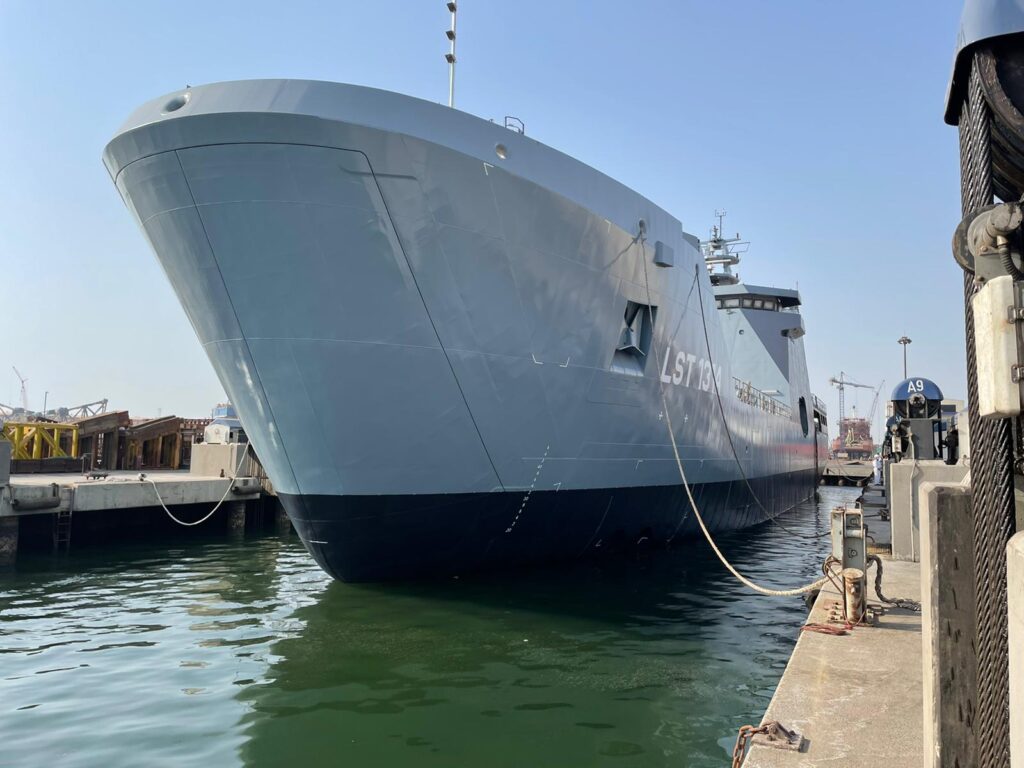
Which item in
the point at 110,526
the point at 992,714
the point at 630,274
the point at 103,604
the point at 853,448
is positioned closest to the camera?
the point at 992,714

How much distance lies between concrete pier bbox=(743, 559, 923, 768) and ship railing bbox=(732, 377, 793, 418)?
8738 millimetres

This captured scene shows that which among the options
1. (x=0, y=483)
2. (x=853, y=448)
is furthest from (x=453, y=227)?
(x=853, y=448)

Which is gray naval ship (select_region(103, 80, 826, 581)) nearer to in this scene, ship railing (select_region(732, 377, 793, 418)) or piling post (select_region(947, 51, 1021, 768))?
ship railing (select_region(732, 377, 793, 418))

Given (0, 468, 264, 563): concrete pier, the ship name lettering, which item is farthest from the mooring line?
(0, 468, 264, 563): concrete pier

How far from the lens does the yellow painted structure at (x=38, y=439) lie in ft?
59.0

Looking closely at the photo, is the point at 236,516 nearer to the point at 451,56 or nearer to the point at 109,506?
the point at 109,506

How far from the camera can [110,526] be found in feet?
42.1

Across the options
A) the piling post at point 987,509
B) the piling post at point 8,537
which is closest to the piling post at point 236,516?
the piling post at point 8,537

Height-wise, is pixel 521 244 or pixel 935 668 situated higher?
pixel 521 244

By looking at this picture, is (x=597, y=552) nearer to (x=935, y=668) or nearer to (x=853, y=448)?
(x=935, y=668)

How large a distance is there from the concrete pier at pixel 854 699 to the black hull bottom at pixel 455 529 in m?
3.60

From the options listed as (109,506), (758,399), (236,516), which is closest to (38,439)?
(236,516)

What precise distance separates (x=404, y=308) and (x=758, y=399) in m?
10.6

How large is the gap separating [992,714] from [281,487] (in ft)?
22.7
